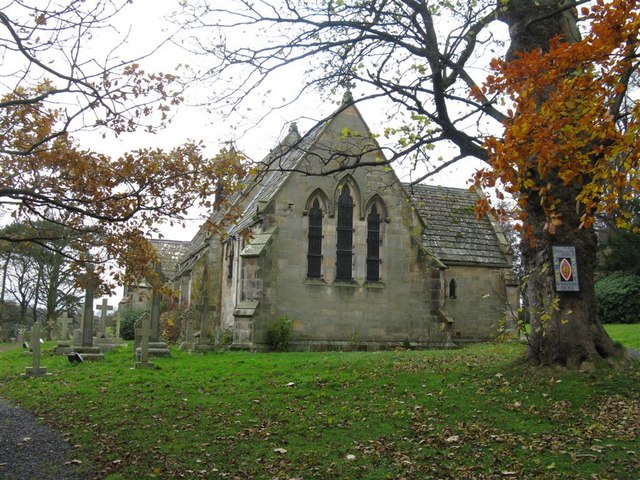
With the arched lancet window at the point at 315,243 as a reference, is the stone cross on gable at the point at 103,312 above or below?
below

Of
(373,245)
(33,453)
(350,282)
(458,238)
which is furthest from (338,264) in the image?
(33,453)

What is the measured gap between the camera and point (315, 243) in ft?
72.2

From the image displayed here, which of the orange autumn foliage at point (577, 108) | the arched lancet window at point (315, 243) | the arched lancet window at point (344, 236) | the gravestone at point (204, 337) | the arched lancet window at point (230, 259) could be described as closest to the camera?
the orange autumn foliage at point (577, 108)

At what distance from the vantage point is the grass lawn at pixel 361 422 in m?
7.40

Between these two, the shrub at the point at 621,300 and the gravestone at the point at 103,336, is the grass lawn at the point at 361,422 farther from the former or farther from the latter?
the shrub at the point at 621,300

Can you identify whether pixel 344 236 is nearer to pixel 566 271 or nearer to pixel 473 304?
pixel 473 304

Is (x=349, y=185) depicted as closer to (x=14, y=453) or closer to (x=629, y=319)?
(x=629, y=319)

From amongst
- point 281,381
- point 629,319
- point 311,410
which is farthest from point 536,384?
point 629,319

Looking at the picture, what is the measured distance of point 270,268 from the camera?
20.9 meters

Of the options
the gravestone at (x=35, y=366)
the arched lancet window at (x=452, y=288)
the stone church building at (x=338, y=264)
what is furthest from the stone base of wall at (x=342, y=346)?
the gravestone at (x=35, y=366)

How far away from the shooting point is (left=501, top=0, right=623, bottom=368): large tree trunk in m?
10.4

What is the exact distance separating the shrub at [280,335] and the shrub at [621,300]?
1475cm

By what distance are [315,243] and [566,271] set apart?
12.4 m

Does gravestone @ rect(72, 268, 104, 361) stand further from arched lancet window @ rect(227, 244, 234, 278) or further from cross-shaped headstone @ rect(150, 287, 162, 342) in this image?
arched lancet window @ rect(227, 244, 234, 278)
